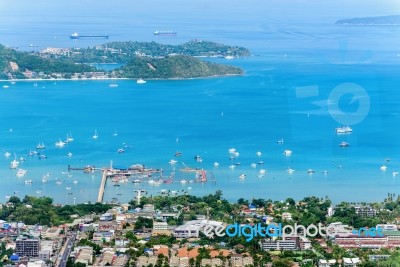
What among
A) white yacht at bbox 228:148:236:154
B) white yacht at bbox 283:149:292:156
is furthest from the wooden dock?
white yacht at bbox 283:149:292:156

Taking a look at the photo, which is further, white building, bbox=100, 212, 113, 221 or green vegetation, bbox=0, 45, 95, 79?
green vegetation, bbox=0, 45, 95, 79

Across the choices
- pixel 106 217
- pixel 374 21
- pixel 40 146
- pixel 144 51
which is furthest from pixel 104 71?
pixel 106 217

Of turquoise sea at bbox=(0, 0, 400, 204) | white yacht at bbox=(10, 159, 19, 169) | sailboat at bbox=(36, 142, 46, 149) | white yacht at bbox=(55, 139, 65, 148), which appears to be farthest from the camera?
white yacht at bbox=(55, 139, 65, 148)

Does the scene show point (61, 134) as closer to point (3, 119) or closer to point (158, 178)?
point (3, 119)

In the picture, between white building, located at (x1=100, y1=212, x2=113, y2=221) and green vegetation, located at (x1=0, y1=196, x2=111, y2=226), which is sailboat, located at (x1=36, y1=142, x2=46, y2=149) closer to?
green vegetation, located at (x1=0, y1=196, x2=111, y2=226)

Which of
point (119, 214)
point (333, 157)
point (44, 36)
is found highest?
point (44, 36)

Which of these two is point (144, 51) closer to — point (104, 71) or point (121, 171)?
point (104, 71)

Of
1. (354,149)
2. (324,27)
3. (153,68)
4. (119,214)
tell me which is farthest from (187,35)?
(119,214)

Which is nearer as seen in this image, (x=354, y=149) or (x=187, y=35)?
(x=354, y=149)
